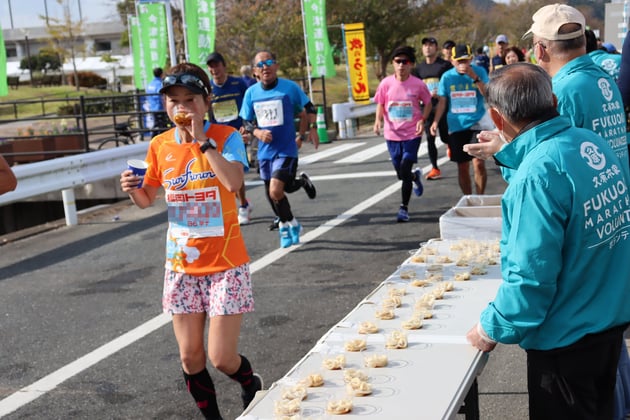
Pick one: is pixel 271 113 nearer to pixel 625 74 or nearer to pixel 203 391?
pixel 625 74

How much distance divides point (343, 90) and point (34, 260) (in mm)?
44756

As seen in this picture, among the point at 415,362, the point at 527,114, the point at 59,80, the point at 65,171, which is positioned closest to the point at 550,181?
the point at 527,114

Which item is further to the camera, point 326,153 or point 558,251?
point 326,153

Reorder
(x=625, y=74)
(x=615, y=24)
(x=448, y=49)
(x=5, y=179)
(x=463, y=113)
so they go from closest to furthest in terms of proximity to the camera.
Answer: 1. (x=5, y=179)
2. (x=625, y=74)
3. (x=463, y=113)
4. (x=448, y=49)
5. (x=615, y=24)

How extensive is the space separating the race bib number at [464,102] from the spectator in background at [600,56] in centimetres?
314

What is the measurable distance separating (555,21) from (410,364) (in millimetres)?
1887

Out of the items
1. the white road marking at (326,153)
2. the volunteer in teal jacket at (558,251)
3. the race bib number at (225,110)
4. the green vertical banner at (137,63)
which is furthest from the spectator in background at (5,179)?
the green vertical banner at (137,63)

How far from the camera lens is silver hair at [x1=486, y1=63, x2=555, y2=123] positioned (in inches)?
106

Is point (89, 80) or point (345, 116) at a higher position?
point (89, 80)

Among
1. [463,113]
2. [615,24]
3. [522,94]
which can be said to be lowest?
[463,113]

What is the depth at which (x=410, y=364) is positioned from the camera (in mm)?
2957

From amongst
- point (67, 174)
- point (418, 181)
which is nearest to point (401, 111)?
point (418, 181)

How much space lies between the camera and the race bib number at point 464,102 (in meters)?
10.2

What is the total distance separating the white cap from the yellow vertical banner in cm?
2112
